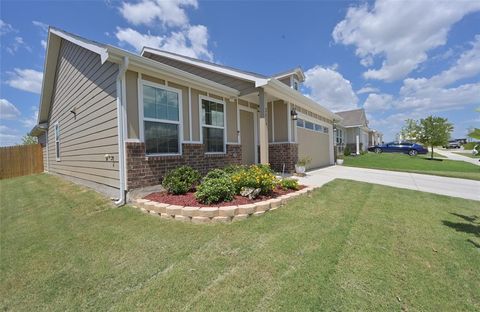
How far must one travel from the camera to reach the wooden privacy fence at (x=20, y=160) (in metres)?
13.4

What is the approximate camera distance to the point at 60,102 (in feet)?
32.1

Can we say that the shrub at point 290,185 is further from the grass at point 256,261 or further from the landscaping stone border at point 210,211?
the landscaping stone border at point 210,211

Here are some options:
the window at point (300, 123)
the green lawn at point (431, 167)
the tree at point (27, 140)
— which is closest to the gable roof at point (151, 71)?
the window at point (300, 123)

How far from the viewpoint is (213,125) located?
286 inches

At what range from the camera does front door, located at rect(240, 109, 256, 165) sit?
8906 millimetres

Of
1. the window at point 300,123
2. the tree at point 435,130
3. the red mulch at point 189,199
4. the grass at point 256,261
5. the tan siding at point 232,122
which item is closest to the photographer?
the grass at point 256,261

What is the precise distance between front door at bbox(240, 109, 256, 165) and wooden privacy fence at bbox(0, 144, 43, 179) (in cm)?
1418

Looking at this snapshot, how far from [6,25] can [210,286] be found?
11628 mm

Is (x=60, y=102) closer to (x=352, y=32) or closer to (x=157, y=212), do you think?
(x=157, y=212)

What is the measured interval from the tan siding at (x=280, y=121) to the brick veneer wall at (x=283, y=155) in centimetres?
32

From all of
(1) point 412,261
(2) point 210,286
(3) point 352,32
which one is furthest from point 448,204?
(3) point 352,32

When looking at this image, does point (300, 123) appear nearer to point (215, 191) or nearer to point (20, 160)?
point (215, 191)

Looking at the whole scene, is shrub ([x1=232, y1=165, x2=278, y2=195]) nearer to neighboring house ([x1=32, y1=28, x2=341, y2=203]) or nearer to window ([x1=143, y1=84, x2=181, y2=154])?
neighboring house ([x1=32, y1=28, x2=341, y2=203])

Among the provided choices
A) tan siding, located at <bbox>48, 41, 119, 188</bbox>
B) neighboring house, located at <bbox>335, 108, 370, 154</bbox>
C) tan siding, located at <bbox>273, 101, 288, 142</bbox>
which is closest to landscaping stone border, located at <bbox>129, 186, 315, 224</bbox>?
tan siding, located at <bbox>48, 41, 119, 188</bbox>
